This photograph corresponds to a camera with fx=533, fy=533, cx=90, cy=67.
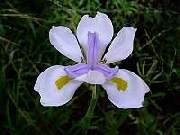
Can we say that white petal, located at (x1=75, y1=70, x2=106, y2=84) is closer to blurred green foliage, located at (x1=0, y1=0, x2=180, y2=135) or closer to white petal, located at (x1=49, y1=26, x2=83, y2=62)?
white petal, located at (x1=49, y1=26, x2=83, y2=62)

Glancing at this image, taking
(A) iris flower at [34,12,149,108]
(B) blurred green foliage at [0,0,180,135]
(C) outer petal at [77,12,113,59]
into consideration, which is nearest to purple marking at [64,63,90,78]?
(A) iris flower at [34,12,149,108]

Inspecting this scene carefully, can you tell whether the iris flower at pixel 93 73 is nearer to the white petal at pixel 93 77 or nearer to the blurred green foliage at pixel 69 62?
the white petal at pixel 93 77

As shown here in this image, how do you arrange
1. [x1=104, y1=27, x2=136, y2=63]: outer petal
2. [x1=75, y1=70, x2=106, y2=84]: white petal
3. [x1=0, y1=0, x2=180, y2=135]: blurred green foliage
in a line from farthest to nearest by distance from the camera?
1. [x1=0, y1=0, x2=180, y2=135]: blurred green foliage
2. [x1=104, y1=27, x2=136, y2=63]: outer petal
3. [x1=75, y1=70, x2=106, y2=84]: white petal

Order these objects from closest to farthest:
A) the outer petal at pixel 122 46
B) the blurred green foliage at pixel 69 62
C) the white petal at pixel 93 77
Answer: the white petal at pixel 93 77 → the outer petal at pixel 122 46 → the blurred green foliage at pixel 69 62

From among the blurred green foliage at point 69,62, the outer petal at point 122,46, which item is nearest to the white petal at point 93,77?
the outer petal at point 122,46

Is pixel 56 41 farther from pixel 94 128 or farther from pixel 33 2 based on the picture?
pixel 33 2

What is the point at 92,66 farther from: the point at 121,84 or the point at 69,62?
the point at 69,62

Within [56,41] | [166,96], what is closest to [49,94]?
[56,41]
